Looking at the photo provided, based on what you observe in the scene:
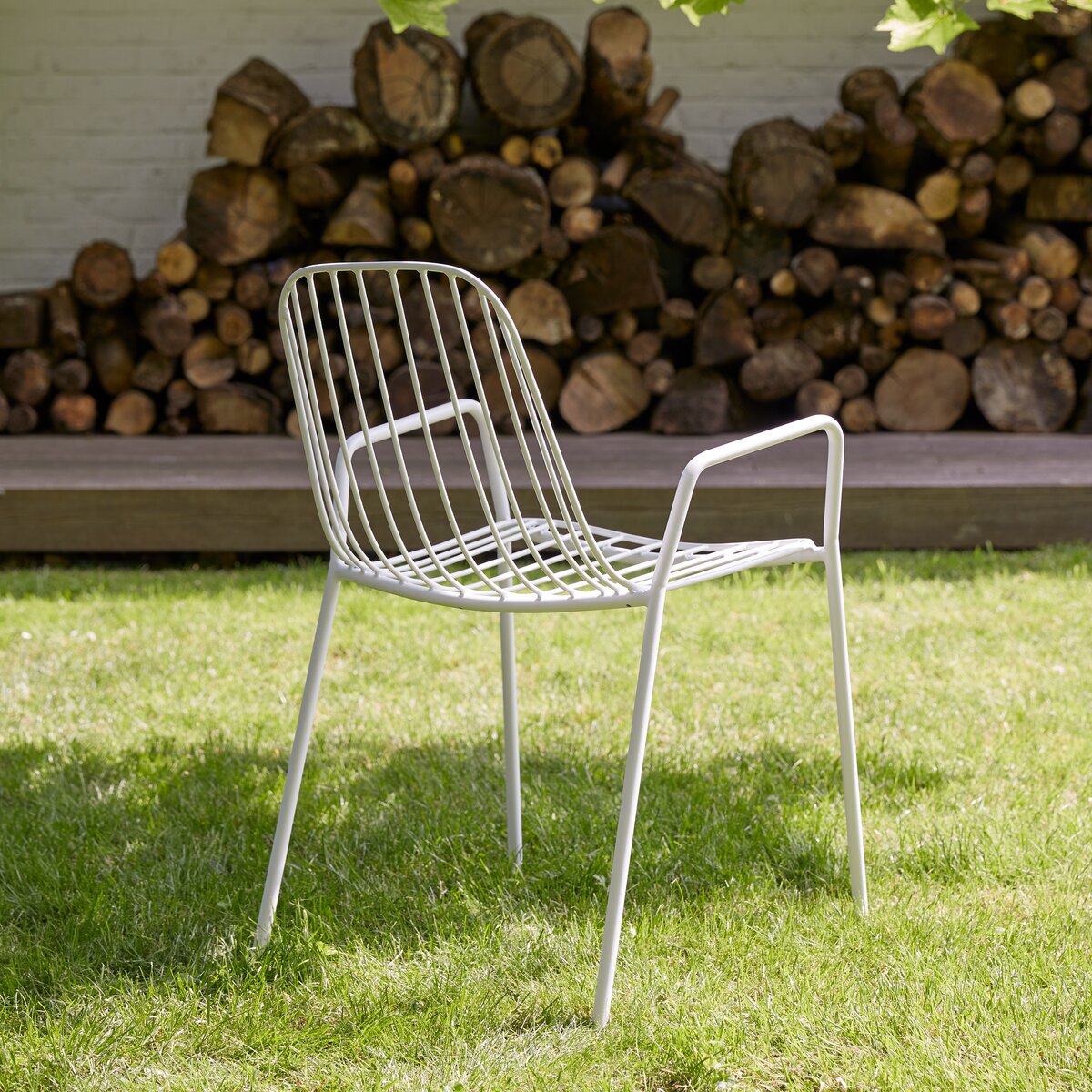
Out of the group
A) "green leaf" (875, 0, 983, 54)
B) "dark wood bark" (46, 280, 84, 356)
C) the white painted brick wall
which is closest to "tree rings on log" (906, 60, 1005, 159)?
the white painted brick wall

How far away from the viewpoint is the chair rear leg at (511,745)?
69.9 inches

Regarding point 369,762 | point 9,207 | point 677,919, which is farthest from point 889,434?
point 9,207

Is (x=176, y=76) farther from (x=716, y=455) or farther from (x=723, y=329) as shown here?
(x=716, y=455)

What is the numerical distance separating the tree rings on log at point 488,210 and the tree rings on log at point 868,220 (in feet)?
3.16

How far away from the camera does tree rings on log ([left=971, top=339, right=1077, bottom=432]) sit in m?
4.44

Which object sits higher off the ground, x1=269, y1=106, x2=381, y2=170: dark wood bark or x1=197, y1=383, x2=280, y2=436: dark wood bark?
x1=269, y1=106, x2=381, y2=170: dark wood bark

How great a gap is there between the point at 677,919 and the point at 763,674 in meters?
1.07

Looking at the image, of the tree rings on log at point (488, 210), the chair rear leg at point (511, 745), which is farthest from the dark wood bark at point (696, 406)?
the chair rear leg at point (511, 745)

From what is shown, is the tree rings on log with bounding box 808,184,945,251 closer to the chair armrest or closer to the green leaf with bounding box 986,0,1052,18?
the green leaf with bounding box 986,0,1052,18

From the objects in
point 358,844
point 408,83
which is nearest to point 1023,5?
point 358,844

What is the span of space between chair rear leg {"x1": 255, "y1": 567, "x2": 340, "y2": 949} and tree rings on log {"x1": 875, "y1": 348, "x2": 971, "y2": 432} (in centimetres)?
330

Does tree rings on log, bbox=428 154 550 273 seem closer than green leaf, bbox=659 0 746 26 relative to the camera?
No

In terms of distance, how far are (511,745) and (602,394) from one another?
2.78 metres

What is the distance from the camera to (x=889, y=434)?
441cm
